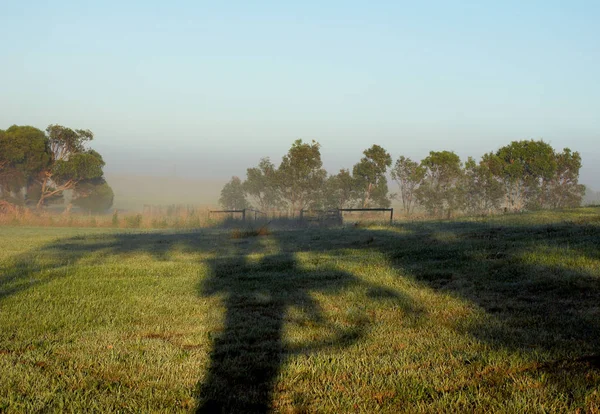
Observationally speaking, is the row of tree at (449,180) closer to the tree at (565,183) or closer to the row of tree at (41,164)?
the tree at (565,183)

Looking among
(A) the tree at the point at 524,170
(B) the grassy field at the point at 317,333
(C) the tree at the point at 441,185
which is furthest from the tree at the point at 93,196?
(B) the grassy field at the point at 317,333

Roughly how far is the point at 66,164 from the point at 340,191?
114ft

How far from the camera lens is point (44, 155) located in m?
64.6

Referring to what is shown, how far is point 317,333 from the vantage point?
7.43m

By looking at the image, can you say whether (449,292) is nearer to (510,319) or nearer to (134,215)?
(510,319)

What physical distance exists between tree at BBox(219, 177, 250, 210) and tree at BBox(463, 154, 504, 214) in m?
41.1

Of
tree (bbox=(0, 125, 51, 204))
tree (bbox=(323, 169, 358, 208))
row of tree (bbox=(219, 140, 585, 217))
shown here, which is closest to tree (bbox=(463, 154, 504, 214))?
row of tree (bbox=(219, 140, 585, 217))

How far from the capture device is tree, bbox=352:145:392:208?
6988 cm

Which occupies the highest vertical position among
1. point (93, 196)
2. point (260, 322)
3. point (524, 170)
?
point (524, 170)

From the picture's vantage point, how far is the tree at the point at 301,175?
69.1m

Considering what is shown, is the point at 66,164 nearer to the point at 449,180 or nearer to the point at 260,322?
the point at 449,180

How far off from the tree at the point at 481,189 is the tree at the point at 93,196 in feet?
154

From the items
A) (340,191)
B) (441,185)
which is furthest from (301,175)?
(441,185)

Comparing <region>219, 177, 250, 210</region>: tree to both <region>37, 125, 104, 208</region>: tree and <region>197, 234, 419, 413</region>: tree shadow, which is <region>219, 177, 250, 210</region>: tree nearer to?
<region>37, 125, 104, 208</region>: tree
